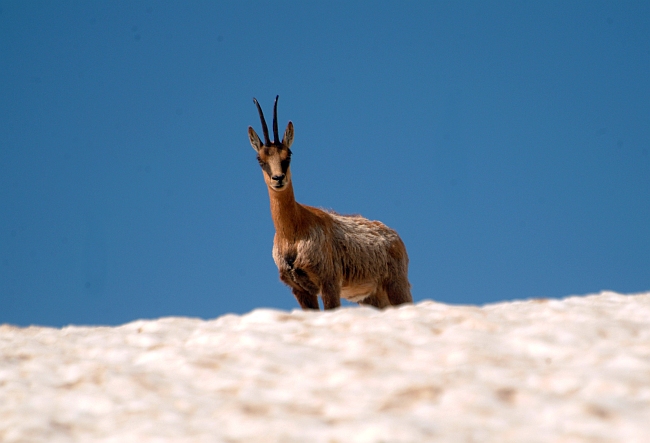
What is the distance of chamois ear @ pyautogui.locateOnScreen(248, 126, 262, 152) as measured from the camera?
15312 mm

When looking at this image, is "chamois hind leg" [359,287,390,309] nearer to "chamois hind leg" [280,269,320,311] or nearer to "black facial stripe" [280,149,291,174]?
"chamois hind leg" [280,269,320,311]

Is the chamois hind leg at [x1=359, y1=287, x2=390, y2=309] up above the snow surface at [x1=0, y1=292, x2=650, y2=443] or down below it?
above

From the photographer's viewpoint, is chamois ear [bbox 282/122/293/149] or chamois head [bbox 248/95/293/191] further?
chamois ear [bbox 282/122/293/149]

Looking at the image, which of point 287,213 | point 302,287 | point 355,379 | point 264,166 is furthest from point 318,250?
point 355,379

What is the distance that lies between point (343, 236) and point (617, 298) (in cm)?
812

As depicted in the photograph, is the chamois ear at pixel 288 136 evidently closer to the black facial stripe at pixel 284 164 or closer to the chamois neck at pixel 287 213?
the black facial stripe at pixel 284 164

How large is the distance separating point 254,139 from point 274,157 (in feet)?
2.51

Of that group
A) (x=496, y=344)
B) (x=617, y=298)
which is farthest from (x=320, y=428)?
(x=617, y=298)

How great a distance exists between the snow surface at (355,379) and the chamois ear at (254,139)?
8.10m

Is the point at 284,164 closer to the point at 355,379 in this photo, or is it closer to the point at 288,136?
the point at 288,136

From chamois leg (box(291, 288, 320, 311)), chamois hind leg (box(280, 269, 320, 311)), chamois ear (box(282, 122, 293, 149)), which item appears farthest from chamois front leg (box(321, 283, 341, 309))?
chamois ear (box(282, 122, 293, 149))

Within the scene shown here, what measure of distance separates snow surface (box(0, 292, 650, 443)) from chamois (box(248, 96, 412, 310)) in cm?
723

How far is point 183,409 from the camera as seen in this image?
5.38m

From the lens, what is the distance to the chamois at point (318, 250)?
14.8 m
